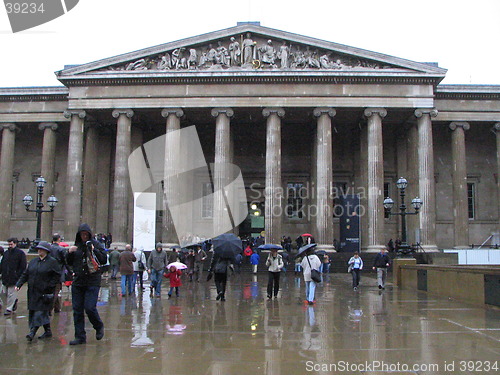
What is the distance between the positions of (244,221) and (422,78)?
712 inches

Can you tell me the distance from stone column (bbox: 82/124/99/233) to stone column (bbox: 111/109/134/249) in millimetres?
2898

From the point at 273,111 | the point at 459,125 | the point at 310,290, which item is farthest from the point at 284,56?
the point at 310,290

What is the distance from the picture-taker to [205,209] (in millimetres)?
42188

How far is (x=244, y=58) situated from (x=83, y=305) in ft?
93.9

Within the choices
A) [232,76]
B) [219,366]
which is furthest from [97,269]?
[232,76]

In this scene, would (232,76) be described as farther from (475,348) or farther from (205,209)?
(475,348)

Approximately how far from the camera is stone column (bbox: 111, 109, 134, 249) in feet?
114

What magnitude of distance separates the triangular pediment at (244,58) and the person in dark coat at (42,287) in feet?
88.3

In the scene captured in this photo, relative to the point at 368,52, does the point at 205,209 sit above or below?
below

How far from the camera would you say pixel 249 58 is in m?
34.8

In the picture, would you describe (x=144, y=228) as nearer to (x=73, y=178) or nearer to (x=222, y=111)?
(x=73, y=178)

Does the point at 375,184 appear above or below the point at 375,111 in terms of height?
below

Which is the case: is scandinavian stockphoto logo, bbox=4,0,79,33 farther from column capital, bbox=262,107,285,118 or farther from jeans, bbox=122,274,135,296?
column capital, bbox=262,107,285,118
